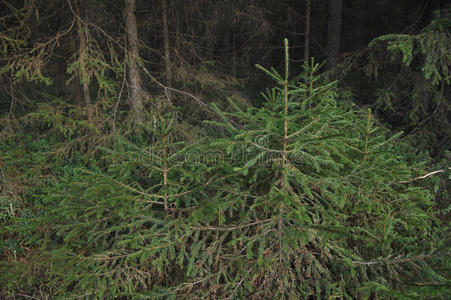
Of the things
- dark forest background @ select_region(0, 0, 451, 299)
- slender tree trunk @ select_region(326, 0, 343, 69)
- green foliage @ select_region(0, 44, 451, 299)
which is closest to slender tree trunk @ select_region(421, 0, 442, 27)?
dark forest background @ select_region(0, 0, 451, 299)

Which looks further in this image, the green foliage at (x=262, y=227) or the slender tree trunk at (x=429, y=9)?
the slender tree trunk at (x=429, y=9)

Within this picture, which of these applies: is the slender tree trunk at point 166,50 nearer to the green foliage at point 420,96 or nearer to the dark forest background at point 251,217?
the dark forest background at point 251,217

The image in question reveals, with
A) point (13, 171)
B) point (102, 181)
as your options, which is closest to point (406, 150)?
point (102, 181)

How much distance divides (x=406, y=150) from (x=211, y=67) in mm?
5955

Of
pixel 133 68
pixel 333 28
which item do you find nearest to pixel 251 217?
pixel 133 68

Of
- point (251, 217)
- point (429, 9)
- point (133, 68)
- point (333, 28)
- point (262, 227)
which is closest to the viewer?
point (262, 227)

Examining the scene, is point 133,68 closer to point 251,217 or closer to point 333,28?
point 251,217

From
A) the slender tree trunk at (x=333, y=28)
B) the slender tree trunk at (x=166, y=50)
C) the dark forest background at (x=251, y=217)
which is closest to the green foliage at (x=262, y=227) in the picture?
the dark forest background at (x=251, y=217)

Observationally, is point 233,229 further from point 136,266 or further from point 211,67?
point 211,67

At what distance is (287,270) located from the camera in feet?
7.35

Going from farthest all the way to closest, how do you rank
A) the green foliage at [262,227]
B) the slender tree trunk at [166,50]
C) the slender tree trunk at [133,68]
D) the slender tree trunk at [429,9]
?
the slender tree trunk at [166,50]
the slender tree trunk at [429,9]
the slender tree trunk at [133,68]
the green foliage at [262,227]

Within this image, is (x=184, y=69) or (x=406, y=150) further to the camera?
(x=184, y=69)

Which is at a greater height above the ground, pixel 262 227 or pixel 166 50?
pixel 166 50

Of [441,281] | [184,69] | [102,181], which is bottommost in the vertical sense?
[441,281]
